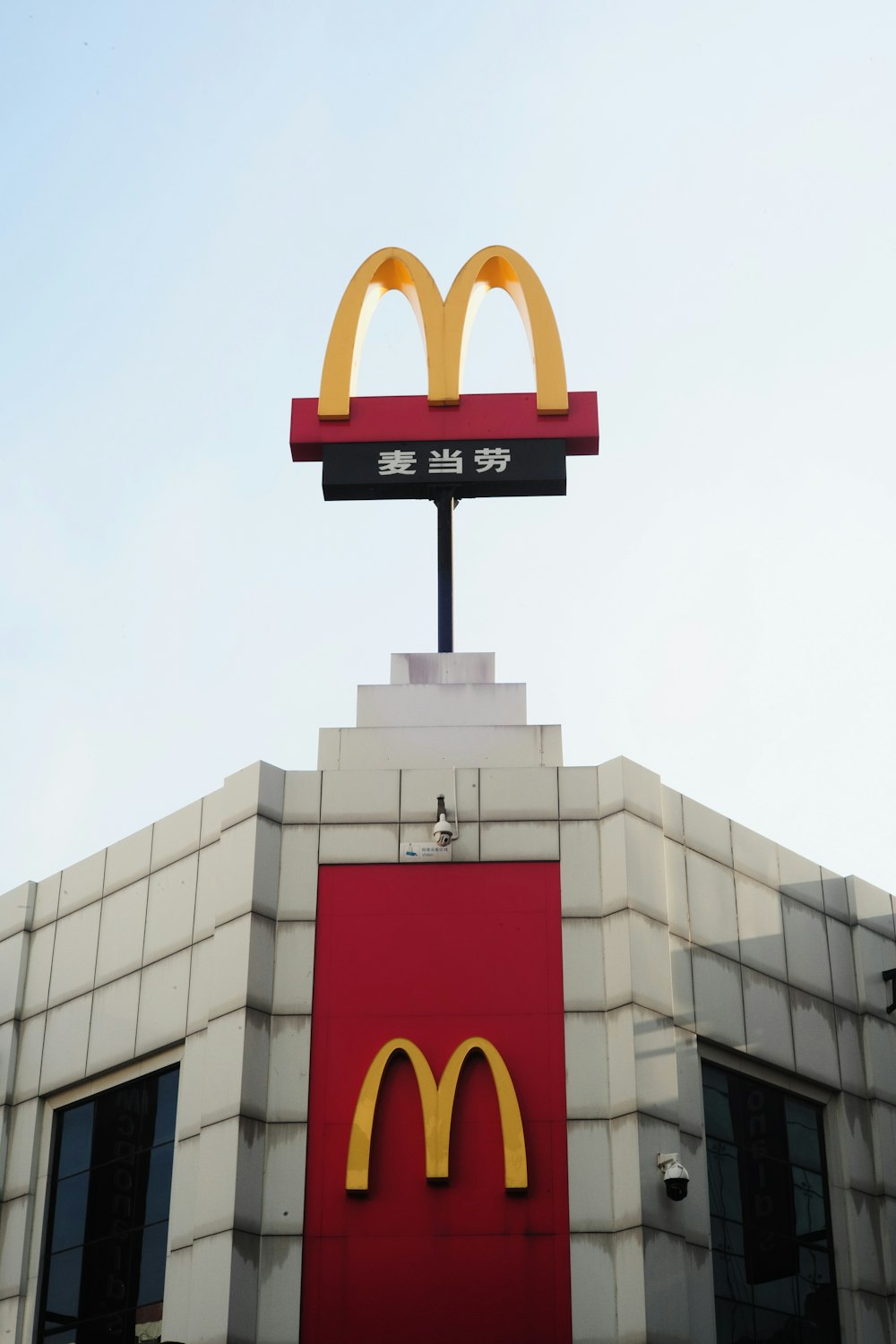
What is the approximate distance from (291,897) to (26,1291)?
6.88 m

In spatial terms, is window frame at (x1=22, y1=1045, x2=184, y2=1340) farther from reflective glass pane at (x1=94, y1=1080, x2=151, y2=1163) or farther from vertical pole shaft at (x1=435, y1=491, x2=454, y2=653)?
vertical pole shaft at (x1=435, y1=491, x2=454, y2=653)

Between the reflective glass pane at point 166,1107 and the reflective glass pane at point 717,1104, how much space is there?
24.5 ft

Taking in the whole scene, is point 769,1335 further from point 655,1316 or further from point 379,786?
point 379,786

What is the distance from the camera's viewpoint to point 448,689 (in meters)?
27.7

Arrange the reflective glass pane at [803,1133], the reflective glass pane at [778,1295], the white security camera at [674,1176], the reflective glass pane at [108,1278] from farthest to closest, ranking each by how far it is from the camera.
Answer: the reflective glass pane at [803,1133] < the reflective glass pane at [108,1278] < the reflective glass pane at [778,1295] < the white security camera at [674,1176]

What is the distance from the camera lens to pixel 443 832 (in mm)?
24391

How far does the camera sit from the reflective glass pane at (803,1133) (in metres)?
25.3

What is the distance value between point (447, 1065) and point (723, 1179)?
4.39 m

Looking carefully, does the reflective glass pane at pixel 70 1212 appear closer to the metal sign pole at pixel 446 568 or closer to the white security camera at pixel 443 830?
the white security camera at pixel 443 830

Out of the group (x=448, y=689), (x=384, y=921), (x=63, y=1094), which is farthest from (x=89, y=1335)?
(x=448, y=689)

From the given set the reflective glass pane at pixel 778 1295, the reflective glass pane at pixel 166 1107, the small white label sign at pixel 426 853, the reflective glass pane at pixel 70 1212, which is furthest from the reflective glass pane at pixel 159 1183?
the reflective glass pane at pixel 778 1295

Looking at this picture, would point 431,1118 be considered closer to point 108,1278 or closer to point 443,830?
point 443,830

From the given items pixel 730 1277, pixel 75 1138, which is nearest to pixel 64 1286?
pixel 75 1138

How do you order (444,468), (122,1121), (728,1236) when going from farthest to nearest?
(444,468)
(122,1121)
(728,1236)
